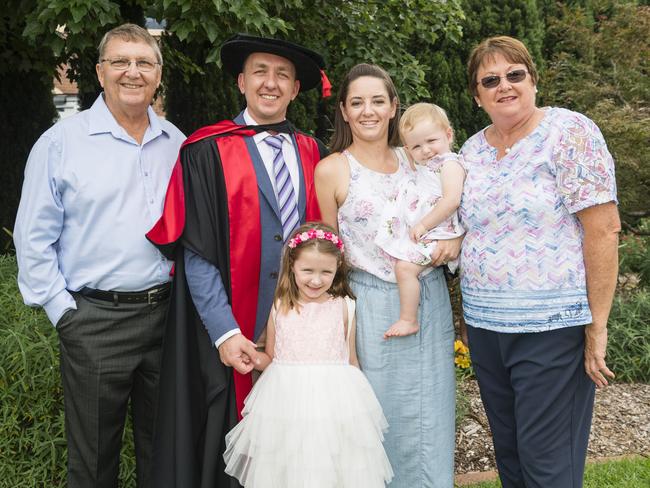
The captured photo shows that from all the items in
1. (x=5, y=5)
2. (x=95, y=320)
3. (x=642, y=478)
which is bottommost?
(x=642, y=478)

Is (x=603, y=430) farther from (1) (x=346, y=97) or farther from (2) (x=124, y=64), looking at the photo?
(2) (x=124, y=64)

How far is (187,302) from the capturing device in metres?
2.96

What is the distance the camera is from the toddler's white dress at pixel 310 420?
8.57 ft

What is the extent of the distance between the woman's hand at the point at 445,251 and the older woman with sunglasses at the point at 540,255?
70 millimetres

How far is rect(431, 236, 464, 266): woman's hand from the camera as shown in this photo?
2859 mm

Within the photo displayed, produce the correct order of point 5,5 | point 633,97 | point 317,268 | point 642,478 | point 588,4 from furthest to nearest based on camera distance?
1. point 588,4
2. point 633,97
3. point 5,5
4. point 642,478
5. point 317,268

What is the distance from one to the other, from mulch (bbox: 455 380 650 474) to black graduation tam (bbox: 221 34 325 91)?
2.57 m

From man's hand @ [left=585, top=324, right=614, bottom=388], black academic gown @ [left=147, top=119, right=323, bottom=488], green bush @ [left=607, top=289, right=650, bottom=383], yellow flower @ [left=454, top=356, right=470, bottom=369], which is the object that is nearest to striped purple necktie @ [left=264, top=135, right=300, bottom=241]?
black academic gown @ [left=147, top=119, right=323, bottom=488]

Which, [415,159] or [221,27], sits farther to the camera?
[221,27]

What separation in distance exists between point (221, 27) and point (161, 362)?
246 centimetres

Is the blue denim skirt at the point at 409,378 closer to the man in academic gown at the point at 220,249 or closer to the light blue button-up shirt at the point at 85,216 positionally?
the man in academic gown at the point at 220,249

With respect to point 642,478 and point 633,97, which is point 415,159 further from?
point 633,97

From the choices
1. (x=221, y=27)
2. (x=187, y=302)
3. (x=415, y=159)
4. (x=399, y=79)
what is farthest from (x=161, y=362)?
(x=399, y=79)

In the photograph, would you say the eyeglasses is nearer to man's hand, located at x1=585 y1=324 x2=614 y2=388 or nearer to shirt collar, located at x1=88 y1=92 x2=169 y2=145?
shirt collar, located at x1=88 y1=92 x2=169 y2=145
